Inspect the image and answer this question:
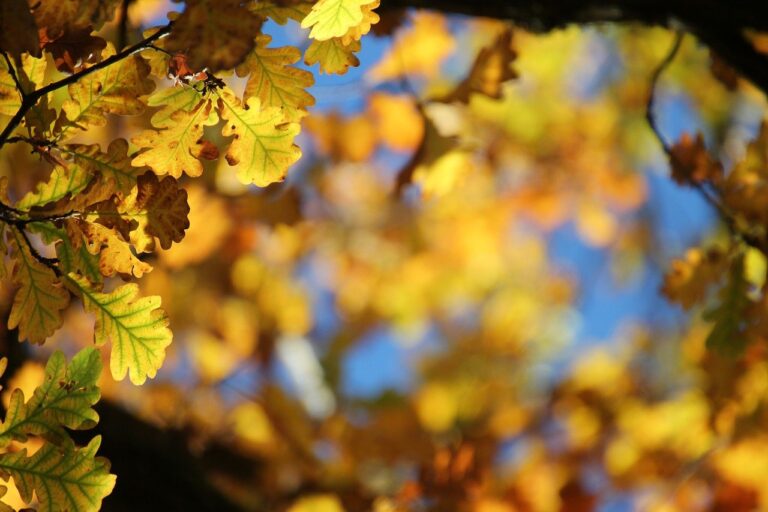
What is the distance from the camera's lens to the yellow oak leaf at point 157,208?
968 millimetres

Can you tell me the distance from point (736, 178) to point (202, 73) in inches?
43.8

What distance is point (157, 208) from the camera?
97cm

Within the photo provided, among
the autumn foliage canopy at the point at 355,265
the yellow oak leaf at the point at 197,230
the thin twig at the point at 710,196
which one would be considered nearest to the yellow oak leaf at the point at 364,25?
the autumn foliage canopy at the point at 355,265

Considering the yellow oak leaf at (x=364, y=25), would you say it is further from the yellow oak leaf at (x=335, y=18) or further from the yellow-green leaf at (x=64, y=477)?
the yellow-green leaf at (x=64, y=477)

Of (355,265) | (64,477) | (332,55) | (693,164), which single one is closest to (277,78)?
(332,55)

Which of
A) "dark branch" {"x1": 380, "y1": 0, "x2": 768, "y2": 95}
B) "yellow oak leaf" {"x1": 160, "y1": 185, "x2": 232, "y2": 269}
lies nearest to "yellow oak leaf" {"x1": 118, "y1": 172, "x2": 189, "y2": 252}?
"dark branch" {"x1": 380, "y1": 0, "x2": 768, "y2": 95}

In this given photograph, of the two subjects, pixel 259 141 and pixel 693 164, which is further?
pixel 693 164

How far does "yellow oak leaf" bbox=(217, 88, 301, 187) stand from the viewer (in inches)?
38.4

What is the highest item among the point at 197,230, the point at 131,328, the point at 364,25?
the point at 364,25

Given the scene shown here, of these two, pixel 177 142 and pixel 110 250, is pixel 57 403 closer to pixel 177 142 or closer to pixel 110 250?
pixel 110 250

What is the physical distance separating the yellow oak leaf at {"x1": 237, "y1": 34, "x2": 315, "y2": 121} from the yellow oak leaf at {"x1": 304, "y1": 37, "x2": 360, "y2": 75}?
2 cm

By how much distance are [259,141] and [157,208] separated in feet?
0.51

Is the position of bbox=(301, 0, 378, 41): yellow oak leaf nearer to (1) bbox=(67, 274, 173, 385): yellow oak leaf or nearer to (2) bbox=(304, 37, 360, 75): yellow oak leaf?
(2) bbox=(304, 37, 360, 75): yellow oak leaf

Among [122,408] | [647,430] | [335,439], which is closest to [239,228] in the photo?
[335,439]
